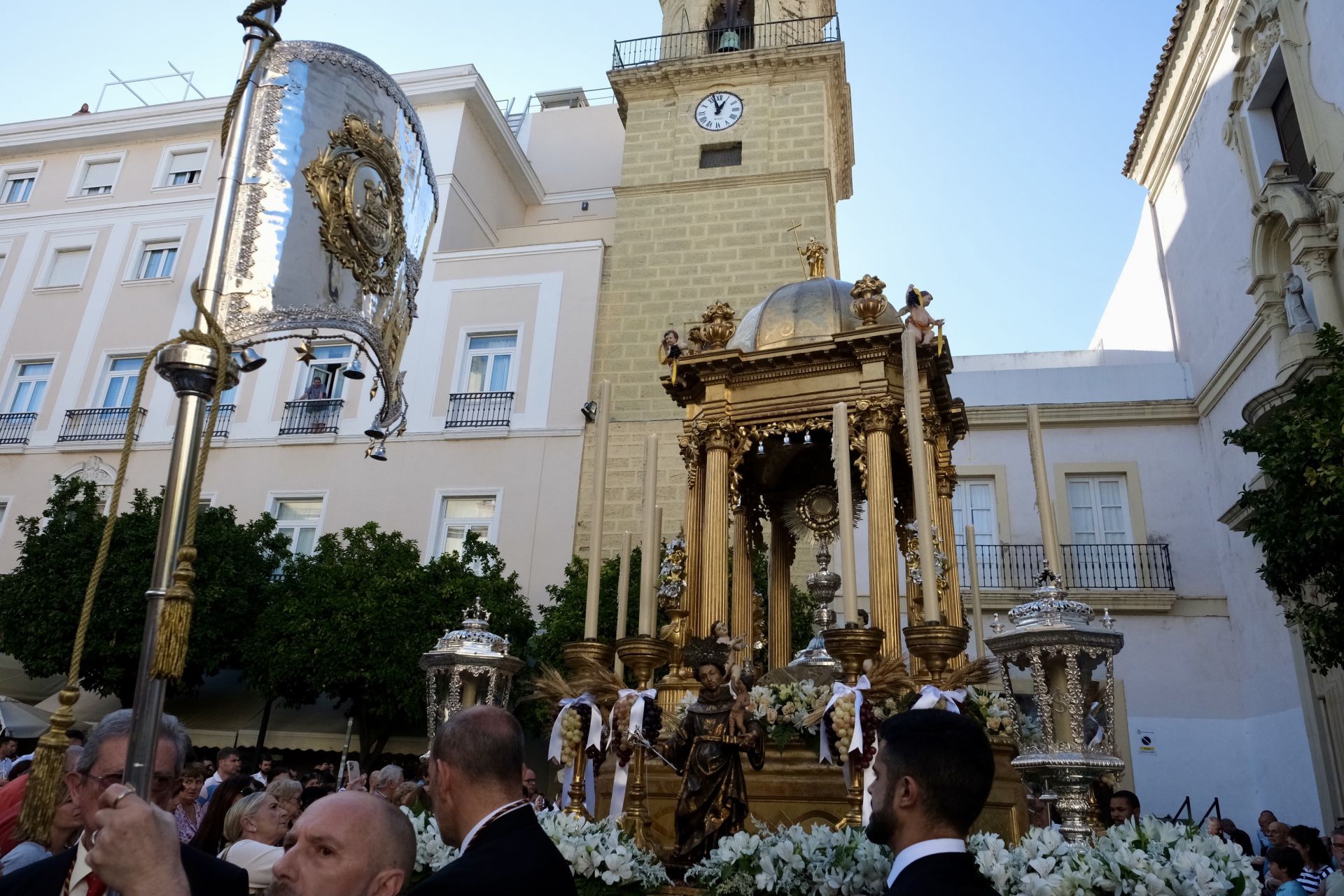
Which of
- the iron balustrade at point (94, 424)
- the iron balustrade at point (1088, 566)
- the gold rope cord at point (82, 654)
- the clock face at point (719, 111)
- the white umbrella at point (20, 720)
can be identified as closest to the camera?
the gold rope cord at point (82, 654)

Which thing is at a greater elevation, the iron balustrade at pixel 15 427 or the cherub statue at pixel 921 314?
the iron balustrade at pixel 15 427

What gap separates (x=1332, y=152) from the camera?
476 inches

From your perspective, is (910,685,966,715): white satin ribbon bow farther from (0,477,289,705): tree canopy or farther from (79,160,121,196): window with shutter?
(79,160,121,196): window with shutter

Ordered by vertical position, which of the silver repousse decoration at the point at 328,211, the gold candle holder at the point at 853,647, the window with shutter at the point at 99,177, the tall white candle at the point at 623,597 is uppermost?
the window with shutter at the point at 99,177

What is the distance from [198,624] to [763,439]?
1185 cm

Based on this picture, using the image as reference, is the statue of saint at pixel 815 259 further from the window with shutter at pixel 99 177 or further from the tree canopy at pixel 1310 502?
the window with shutter at pixel 99 177

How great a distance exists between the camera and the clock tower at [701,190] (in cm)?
1820

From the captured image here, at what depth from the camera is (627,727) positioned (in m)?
4.70

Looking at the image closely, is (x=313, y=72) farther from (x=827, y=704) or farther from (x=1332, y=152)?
(x=1332, y=152)

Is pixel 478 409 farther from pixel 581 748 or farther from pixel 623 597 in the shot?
pixel 581 748

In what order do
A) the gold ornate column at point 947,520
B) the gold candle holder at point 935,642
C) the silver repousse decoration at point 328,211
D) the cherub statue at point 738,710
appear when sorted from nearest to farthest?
the silver repousse decoration at point 328,211
the cherub statue at point 738,710
the gold candle holder at point 935,642
the gold ornate column at point 947,520

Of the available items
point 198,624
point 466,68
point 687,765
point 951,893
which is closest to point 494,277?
point 466,68

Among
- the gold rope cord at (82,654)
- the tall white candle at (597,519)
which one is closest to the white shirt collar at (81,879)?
the gold rope cord at (82,654)

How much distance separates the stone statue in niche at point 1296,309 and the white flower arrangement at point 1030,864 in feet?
37.4
